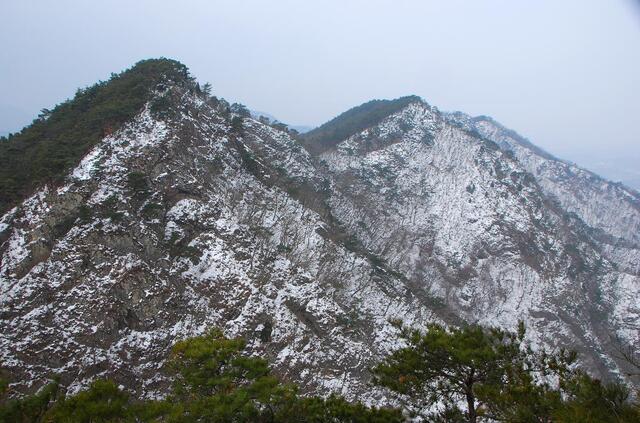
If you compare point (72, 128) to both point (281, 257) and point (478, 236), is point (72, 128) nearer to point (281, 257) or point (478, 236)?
point (281, 257)

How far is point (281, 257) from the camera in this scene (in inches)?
1115

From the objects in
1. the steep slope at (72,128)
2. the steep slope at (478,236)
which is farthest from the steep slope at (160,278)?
the steep slope at (478,236)

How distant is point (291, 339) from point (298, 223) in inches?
572

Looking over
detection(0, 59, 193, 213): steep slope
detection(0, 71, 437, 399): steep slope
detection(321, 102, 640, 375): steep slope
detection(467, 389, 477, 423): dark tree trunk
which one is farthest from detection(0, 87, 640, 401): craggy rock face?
detection(467, 389, 477, 423): dark tree trunk

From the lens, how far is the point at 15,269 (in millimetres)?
19828

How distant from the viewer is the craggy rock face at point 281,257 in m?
20.0

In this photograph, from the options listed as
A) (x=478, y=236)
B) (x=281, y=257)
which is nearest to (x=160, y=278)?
(x=281, y=257)

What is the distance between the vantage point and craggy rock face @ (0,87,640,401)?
20.0m

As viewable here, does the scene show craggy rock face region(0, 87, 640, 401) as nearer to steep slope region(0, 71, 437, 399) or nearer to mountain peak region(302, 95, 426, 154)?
steep slope region(0, 71, 437, 399)

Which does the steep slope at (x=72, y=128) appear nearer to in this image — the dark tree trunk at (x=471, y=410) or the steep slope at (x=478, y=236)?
the dark tree trunk at (x=471, y=410)

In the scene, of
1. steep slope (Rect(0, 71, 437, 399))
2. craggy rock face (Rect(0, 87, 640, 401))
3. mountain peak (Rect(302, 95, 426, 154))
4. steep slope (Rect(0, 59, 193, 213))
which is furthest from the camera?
mountain peak (Rect(302, 95, 426, 154))

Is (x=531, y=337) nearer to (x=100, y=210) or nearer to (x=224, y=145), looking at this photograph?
(x=224, y=145)

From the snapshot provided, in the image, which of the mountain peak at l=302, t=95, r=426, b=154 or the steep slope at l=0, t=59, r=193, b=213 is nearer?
the steep slope at l=0, t=59, r=193, b=213

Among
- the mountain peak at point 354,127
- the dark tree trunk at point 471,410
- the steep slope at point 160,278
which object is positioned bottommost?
the dark tree trunk at point 471,410
